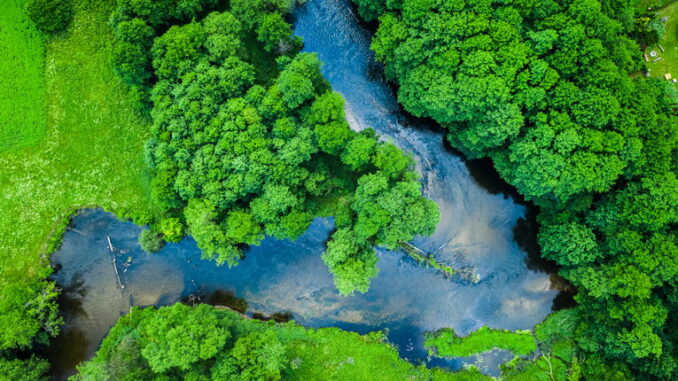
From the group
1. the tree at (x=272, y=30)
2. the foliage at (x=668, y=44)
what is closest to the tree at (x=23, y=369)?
→ the tree at (x=272, y=30)

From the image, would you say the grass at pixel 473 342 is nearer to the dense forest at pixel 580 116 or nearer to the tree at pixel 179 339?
the dense forest at pixel 580 116

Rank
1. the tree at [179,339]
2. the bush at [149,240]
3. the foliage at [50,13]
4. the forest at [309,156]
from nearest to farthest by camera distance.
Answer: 1. the forest at [309,156]
2. the tree at [179,339]
3. the foliage at [50,13]
4. the bush at [149,240]

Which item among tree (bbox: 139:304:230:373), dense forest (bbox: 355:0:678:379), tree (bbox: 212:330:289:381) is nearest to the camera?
dense forest (bbox: 355:0:678:379)

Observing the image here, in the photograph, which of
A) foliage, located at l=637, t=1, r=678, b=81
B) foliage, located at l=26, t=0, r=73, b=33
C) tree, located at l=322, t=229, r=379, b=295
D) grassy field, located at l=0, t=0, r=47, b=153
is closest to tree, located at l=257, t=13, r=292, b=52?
tree, located at l=322, t=229, r=379, b=295

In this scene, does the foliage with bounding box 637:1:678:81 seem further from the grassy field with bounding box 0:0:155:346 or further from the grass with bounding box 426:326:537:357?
the grassy field with bounding box 0:0:155:346

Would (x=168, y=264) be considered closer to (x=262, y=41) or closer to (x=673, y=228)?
(x=262, y=41)
